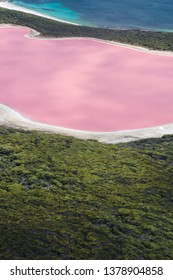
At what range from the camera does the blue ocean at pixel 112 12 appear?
248ft

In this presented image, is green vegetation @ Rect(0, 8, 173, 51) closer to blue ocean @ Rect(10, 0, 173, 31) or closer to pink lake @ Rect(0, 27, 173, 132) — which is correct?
pink lake @ Rect(0, 27, 173, 132)

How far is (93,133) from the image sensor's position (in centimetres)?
3903

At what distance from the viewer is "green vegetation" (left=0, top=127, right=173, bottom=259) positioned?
23250 mm

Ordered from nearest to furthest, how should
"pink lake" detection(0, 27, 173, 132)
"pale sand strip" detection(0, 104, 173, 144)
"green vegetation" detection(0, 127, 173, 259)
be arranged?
"green vegetation" detection(0, 127, 173, 259) → "pale sand strip" detection(0, 104, 173, 144) → "pink lake" detection(0, 27, 173, 132)

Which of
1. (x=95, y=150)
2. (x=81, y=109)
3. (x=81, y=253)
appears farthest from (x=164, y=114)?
(x=81, y=253)

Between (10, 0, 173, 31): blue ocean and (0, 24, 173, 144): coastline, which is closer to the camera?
(0, 24, 173, 144): coastline

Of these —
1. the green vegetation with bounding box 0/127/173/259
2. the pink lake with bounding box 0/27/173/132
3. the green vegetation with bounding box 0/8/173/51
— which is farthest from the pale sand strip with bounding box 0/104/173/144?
the green vegetation with bounding box 0/8/173/51

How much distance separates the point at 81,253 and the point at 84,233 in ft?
Answer: 5.83

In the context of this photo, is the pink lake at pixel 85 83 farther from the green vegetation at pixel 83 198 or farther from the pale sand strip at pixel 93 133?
the green vegetation at pixel 83 198

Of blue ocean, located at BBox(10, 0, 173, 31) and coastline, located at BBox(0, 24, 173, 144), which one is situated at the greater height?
blue ocean, located at BBox(10, 0, 173, 31)

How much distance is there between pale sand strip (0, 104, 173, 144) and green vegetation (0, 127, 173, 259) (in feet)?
5.18

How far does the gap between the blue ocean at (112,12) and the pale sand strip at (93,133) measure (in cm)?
3702

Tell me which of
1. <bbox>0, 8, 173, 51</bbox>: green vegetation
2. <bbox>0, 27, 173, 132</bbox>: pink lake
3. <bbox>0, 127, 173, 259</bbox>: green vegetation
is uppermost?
<bbox>0, 8, 173, 51</bbox>: green vegetation

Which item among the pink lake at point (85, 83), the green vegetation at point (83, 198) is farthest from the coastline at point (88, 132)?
the green vegetation at point (83, 198)
